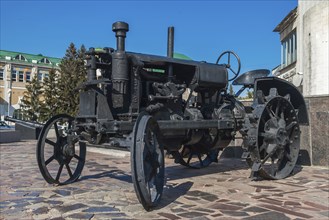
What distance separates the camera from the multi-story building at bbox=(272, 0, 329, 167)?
9.57m

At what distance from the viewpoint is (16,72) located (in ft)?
246

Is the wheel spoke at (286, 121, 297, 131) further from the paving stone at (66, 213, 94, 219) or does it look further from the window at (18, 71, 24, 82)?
the window at (18, 71, 24, 82)

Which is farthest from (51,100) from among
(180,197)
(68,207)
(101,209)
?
(101,209)

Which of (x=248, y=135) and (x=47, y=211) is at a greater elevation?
(x=248, y=135)

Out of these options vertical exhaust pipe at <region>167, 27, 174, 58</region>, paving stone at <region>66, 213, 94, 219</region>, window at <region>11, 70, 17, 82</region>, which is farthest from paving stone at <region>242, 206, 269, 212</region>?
window at <region>11, 70, 17, 82</region>

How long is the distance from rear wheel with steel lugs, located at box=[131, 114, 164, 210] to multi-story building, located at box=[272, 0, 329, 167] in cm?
546

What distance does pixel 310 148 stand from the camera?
9.70 metres

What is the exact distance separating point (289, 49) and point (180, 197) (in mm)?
27292

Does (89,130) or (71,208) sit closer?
(71,208)

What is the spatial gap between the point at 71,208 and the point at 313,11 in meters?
16.5


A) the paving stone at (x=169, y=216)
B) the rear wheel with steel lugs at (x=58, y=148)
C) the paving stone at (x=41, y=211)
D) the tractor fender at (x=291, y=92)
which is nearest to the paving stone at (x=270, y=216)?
the paving stone at (x=169, y=216)

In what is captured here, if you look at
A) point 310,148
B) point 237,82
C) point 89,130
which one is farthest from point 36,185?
point 310,148

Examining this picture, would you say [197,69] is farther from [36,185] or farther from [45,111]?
[45,111]

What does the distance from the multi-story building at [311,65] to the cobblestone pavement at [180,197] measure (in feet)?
3.30
